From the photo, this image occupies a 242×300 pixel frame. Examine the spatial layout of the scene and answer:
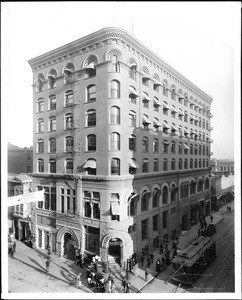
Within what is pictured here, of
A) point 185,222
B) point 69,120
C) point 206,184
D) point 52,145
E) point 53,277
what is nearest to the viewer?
point 53,277

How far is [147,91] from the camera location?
18.1 metres

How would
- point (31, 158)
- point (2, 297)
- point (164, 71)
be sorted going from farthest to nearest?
point (164, 71)
point (31, 158)
point (2, 297)

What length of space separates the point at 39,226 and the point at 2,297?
6.34 m

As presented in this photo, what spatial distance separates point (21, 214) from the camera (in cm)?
1825

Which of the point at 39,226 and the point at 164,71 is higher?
the point at 164,71

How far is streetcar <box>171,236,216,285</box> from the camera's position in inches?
555

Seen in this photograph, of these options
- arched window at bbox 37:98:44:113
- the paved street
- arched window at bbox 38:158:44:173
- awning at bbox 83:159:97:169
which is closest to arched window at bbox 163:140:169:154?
awning at bbox 83:159:97:169

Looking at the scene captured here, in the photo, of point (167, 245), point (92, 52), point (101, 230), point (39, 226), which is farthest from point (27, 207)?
point (92, 52)

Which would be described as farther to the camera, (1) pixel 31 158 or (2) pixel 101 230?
(1) pixel 31 158

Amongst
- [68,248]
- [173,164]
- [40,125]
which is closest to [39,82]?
[40,125]

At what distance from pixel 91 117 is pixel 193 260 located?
41.9 ft

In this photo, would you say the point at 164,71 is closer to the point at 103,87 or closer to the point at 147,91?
the point at 147,91

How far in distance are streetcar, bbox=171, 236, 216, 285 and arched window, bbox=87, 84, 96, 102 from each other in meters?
13.3

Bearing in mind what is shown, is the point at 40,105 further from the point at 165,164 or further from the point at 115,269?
the point at 115,269
